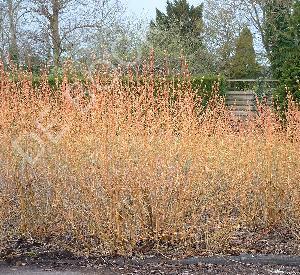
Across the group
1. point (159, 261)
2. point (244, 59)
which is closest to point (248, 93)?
point (244, 59)

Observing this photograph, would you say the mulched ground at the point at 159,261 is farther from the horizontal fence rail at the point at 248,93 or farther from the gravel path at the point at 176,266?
the horizontal fence rail at the point at 248,93

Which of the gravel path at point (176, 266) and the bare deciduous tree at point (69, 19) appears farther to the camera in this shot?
the bare deciduous tree at point (69, 19)

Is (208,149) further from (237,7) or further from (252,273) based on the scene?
(237,7)

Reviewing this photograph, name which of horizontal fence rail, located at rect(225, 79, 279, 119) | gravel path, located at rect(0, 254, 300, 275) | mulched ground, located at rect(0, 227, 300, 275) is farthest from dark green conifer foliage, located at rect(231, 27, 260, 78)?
A: gravel path, located at rect(0, 254, 300, 275)

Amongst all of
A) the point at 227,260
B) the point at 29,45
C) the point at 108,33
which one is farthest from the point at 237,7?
the point at 227,260

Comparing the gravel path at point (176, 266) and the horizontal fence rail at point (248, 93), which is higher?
the horizontal fence rail at point (248, 93)

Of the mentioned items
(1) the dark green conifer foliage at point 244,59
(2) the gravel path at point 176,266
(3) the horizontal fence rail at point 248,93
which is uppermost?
(1) the dark green conifer foliage at point 244,59

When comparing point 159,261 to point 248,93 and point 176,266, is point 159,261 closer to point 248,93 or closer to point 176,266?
point 176,266

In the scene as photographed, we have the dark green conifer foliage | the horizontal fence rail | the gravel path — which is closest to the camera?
the gravel path

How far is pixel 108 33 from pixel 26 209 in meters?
12.0

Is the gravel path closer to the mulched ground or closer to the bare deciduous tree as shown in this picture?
the mulched ground

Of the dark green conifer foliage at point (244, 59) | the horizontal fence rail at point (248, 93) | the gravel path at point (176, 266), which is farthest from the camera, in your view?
the dark green conifer foliage at point (244, 59)

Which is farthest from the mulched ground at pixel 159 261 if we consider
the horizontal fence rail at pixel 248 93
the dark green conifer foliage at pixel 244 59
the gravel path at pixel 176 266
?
the dark green conifer foliage at pixel 244 59

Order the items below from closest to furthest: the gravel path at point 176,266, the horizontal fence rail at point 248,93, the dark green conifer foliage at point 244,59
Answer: the gravel path at point 176,266
the horizontal fence rail at point 248,93
the dark green conifer foliage at point 244,59
